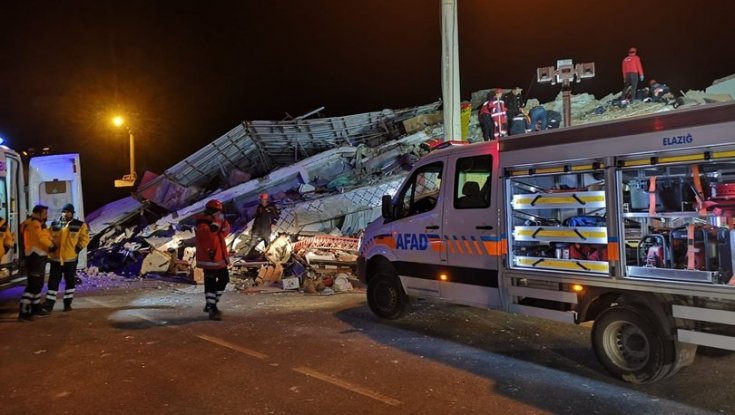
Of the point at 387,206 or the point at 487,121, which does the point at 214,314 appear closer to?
the point at 387,206

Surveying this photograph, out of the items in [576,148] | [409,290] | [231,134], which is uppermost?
[231,134]

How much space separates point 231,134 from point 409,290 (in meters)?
10.8

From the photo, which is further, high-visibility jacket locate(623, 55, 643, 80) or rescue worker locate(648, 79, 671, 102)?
rescue worker locate(648, 79, 671, 102)

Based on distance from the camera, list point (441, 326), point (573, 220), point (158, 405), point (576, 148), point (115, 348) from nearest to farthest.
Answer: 1. point (158, 405)
2. point (576, 148)
3. point (573, 220)
4. point (115, 348)
5. point (441, 326)

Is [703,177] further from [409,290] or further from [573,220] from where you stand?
[409,290]

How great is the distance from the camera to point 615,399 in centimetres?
459

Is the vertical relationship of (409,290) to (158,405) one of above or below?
above

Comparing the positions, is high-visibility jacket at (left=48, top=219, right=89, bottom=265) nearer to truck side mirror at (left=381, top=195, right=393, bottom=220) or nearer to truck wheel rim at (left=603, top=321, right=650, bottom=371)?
truck side mirror at (left=381, top=195, right=393, bottom=220)

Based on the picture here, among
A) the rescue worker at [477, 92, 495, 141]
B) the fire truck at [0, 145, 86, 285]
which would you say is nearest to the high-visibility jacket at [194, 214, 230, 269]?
the fire truck at [0, 145, 86, 285]

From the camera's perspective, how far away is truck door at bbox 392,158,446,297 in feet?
22.8

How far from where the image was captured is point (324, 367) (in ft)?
18.2

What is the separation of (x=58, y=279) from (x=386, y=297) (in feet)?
17.2

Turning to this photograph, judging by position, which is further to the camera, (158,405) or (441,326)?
(441,326)

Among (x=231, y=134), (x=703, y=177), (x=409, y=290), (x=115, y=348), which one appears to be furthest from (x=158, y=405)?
(x=231, y=134)
